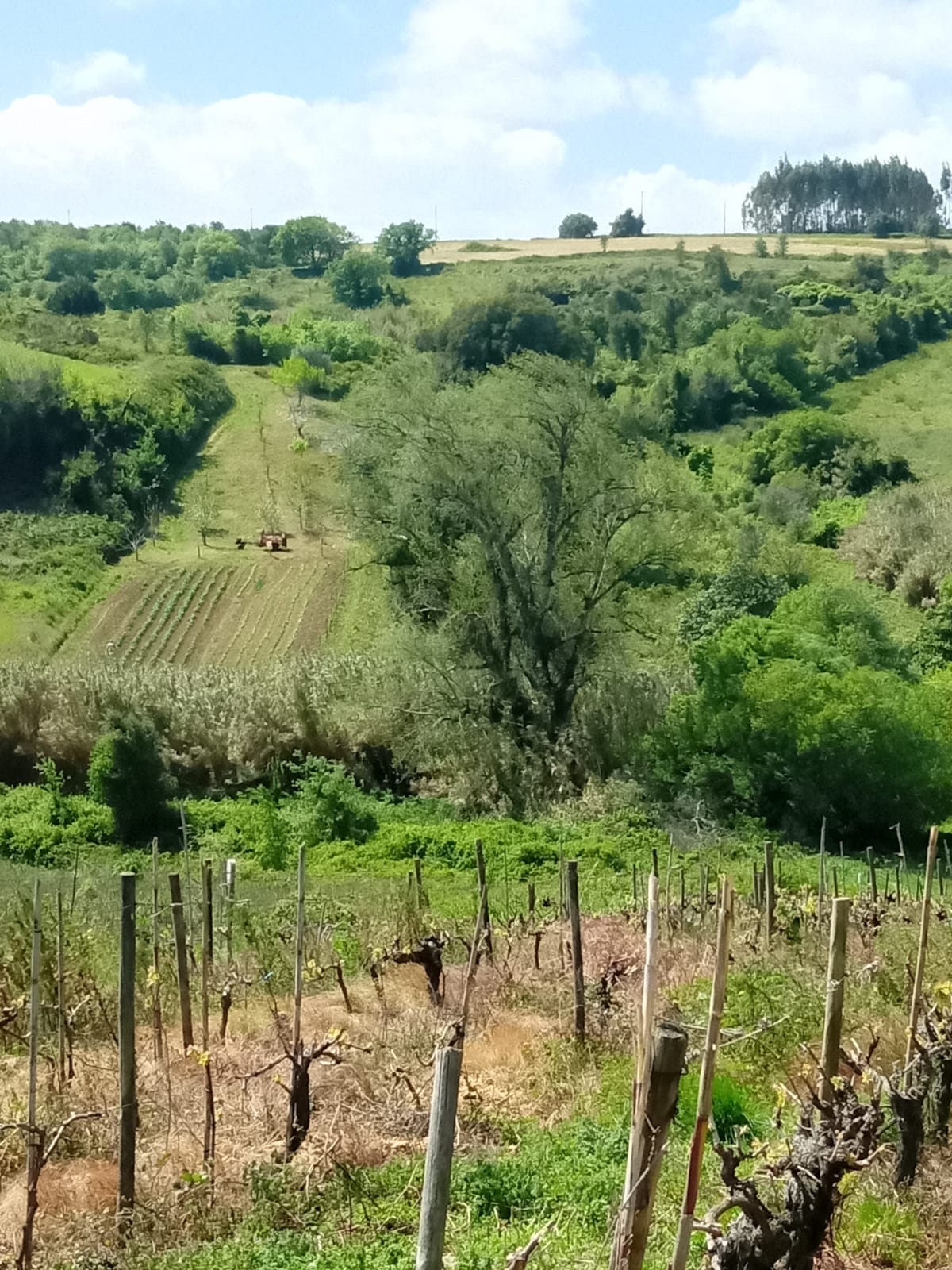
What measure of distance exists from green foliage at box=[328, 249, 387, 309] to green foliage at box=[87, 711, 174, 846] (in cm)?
6790

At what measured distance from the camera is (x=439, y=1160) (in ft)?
14.4

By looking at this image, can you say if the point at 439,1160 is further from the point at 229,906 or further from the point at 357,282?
the point at 357,282

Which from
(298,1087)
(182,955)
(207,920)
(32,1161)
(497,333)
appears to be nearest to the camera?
(32,1161)

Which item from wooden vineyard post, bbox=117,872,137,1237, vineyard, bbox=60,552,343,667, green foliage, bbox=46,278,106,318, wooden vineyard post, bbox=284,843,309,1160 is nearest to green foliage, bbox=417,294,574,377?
vineyard, bbox=60,552,343,667

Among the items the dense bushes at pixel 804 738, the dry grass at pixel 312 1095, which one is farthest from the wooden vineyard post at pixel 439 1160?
the dense bushes at pixel 804 738

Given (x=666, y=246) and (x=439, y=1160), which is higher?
(x=666, y=246)

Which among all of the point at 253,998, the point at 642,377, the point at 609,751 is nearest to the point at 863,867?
the point at 609,751

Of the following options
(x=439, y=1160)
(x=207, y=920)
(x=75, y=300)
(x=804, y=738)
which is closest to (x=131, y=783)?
(x=804, y=738)

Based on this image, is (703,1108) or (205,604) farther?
(205,604)

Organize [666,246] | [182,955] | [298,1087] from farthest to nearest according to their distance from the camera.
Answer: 1. [666,246]
2. [182,955]
3. [298,1087]

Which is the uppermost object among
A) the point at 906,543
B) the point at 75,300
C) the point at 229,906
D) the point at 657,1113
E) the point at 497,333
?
the point at 75,300

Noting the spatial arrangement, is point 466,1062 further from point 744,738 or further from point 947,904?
point 744,738

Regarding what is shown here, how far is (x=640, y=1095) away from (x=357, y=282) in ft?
296

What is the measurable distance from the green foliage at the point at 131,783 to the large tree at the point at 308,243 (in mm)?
89467
